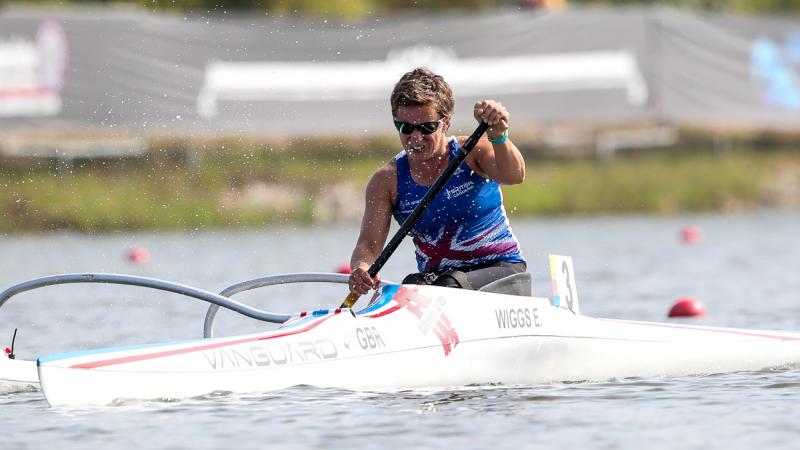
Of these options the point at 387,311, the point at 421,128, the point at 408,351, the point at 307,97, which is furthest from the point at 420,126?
the point at 307,97

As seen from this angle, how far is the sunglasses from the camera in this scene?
26.0 feet

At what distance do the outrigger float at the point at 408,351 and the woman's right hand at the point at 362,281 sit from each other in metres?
0.08

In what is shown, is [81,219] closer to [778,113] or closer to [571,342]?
[778,113]

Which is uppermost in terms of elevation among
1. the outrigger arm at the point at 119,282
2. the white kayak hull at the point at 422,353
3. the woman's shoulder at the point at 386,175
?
the woman's shoulder at the point at 386,175

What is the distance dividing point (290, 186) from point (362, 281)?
16.4 meters

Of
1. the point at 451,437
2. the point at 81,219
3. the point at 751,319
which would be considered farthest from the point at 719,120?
the point at 451,437

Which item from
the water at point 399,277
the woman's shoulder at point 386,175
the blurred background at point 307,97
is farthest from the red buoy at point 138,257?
the woman's shoulder at point 386,175

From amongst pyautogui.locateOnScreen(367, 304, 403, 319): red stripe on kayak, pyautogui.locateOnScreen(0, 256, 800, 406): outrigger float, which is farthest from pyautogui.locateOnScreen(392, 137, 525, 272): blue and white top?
pyautogui.locateOnScreen(367, 304, 403, 319): red stripe on kayak

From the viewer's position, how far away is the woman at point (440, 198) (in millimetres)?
7926

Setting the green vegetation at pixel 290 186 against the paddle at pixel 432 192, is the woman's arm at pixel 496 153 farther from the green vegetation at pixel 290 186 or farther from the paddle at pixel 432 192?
the green vegetation at pixel 290 186

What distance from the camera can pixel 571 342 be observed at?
8.39 meters

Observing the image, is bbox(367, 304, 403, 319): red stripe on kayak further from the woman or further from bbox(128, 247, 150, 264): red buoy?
bbox(128, 247, 150, 264): red buoy

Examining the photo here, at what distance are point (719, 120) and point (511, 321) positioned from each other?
15942 millimetres

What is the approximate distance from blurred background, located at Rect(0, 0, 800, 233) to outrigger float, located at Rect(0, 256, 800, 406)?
1261cm
